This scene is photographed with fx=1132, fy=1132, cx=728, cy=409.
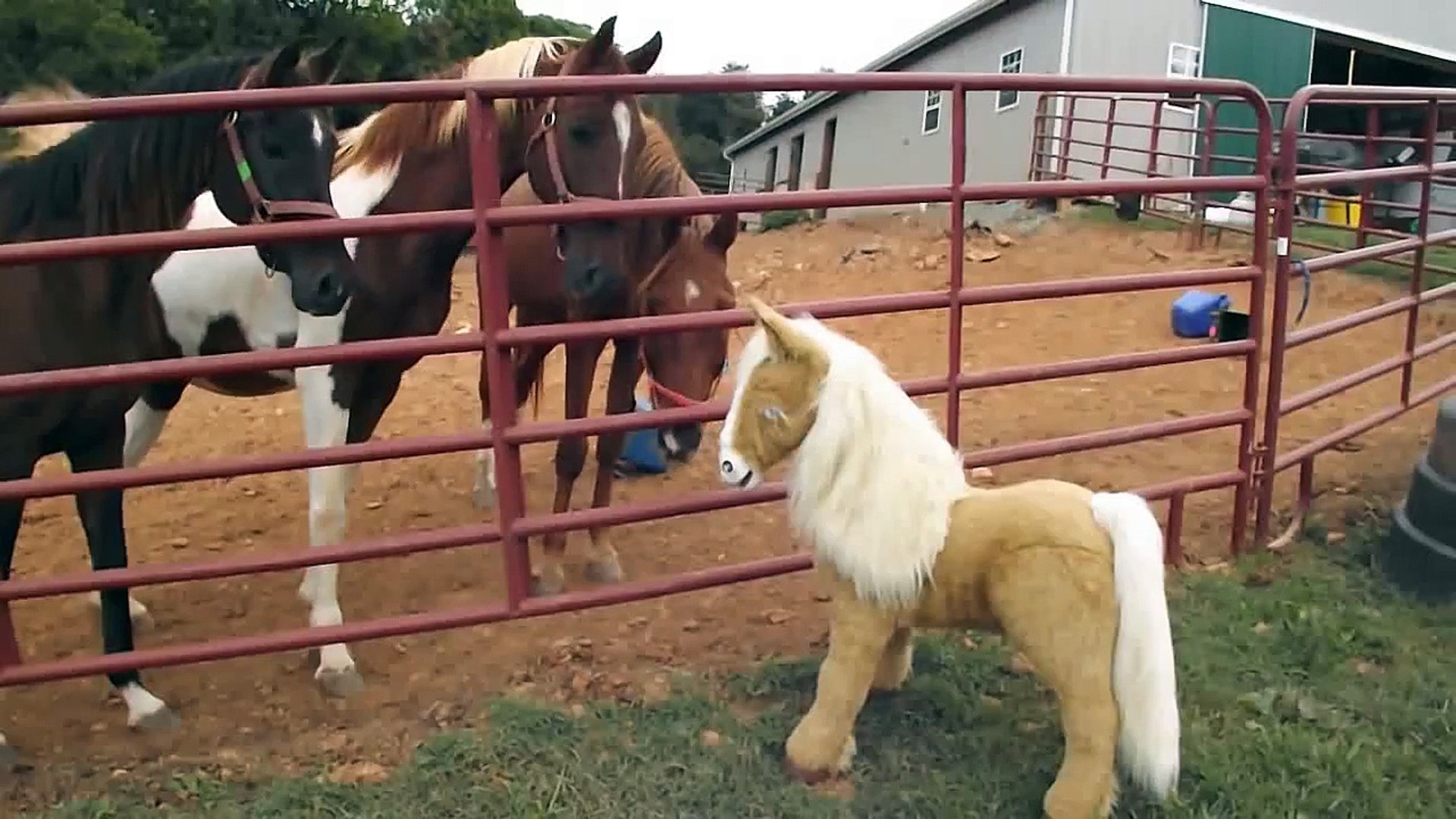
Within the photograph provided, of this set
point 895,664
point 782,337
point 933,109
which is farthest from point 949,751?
point 933,109

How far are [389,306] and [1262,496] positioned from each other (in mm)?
3083

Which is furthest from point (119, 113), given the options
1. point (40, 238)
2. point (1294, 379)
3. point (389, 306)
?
point (1294, 379)

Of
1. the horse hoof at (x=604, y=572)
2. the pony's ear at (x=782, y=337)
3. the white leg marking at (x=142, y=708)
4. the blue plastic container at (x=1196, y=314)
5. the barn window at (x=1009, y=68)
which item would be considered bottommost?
the horse hoof at (x=604, y=572)

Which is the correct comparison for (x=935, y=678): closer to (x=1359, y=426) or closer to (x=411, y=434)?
(x=1359, y=426)

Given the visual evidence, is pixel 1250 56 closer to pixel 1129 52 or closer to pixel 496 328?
pixel 1129 52

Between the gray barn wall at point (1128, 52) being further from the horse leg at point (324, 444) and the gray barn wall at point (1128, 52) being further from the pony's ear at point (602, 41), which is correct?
the horse leg at point (324, 444)

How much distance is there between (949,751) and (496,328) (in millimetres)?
1557

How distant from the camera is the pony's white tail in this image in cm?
238

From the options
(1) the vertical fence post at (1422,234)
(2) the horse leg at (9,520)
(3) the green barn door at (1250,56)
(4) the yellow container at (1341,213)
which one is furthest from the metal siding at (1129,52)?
(2) the horse leg at (9,520)

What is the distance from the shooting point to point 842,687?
8.54 ft

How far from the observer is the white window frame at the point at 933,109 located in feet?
55.9

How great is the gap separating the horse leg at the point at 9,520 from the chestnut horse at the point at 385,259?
2.18ft

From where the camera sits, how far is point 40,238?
301 cm

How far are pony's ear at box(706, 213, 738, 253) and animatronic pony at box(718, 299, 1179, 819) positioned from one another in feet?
5.18
